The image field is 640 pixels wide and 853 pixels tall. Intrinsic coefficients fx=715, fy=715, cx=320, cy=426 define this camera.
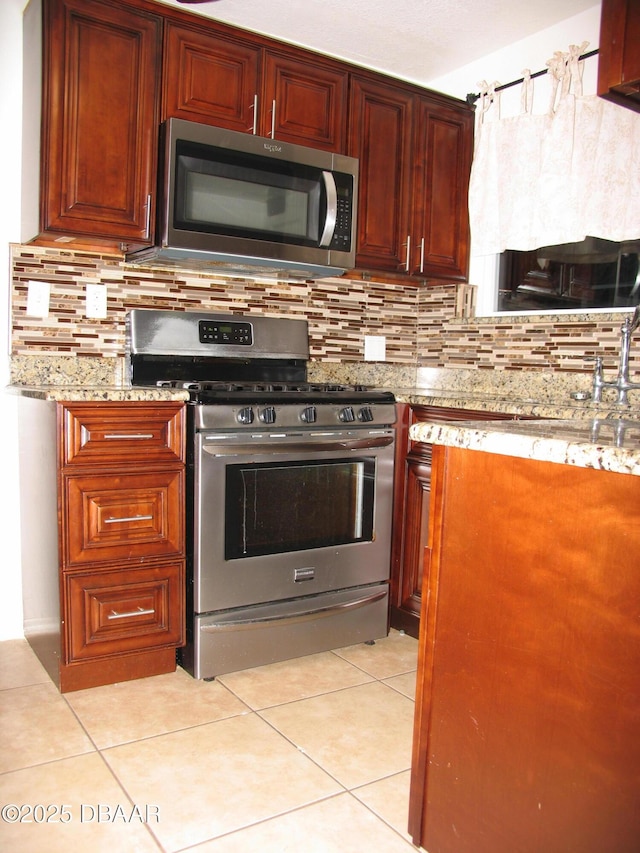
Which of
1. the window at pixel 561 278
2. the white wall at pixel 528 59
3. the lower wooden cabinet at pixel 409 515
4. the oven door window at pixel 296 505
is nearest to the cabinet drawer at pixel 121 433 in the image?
the oven door window at pixel 296 505

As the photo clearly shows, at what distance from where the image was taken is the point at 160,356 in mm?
2654

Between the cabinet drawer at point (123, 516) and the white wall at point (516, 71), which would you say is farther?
the white wall at point (516, 71)

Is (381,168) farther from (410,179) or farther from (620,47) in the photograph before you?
(620,47)

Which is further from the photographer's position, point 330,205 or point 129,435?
point 330,205

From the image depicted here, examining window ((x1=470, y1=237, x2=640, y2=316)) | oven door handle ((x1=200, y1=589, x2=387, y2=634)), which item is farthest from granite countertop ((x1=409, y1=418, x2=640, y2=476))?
window ((x1=470, y1=237, x2=640, y2=316))

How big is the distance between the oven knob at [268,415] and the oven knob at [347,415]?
269mm

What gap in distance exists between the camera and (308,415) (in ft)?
7.71

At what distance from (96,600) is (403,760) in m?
1.00

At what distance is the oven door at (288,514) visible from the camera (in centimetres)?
222

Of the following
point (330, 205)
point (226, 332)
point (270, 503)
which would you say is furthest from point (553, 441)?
point (226, 332)

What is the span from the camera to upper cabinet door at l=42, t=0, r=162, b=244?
7.27 feet

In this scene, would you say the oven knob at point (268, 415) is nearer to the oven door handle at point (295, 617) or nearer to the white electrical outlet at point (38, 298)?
the oven door handle at point (295, 617)

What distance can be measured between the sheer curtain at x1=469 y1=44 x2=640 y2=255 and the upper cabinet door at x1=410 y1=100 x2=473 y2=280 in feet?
0.18

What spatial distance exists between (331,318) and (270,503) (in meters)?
1.13
